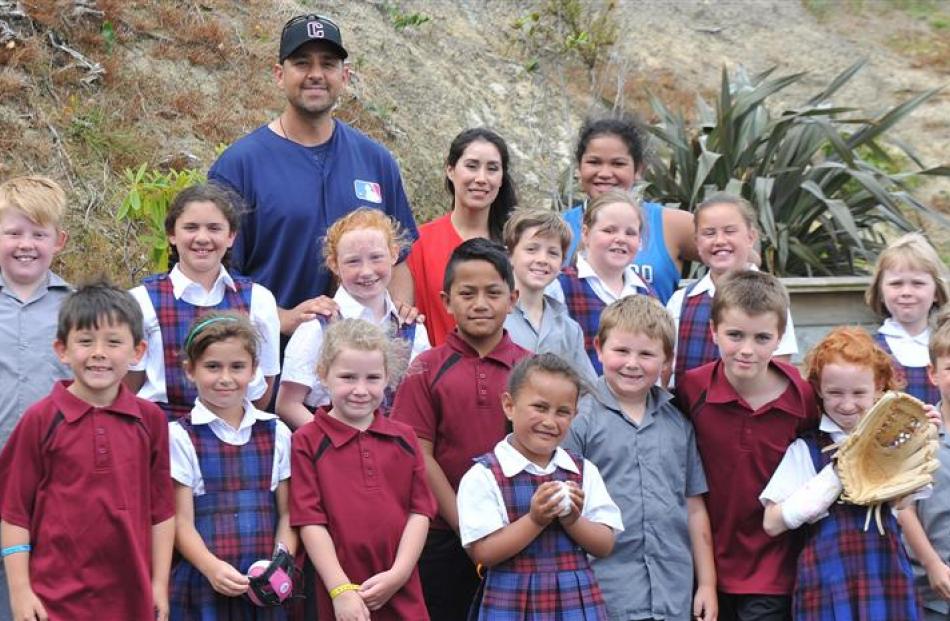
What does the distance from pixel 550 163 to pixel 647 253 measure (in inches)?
234

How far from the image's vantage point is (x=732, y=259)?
473 centimetres

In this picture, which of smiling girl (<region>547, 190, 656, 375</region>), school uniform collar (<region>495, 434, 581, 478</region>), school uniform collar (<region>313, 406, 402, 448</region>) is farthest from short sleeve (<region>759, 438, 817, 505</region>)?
school uniform collar (<region>313, 406, 402, 448</region>)

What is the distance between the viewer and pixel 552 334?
4.50 meters

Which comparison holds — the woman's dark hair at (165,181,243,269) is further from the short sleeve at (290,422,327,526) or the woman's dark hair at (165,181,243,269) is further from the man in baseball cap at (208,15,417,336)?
the short sleeve at (290,422,327,526)

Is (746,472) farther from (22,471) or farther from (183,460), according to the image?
(22,471)

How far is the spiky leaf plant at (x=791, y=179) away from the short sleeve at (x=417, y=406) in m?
4.38

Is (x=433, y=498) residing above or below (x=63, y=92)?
below

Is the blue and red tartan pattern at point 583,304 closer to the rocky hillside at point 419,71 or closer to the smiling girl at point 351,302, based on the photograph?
the smiling girl at point 351,302

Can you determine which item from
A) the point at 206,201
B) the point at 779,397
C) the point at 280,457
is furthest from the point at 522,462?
the point at 206,201

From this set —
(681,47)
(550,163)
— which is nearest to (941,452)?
(550,163)

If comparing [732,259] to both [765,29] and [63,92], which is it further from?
[765,29]

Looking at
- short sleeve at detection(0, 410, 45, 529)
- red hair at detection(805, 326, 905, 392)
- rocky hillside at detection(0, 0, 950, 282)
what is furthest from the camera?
rocky hillside at detection(0, 0, 950, 282)

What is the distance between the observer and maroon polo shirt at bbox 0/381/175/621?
11.8ft

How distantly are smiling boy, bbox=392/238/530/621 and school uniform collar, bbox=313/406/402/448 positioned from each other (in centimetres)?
21
